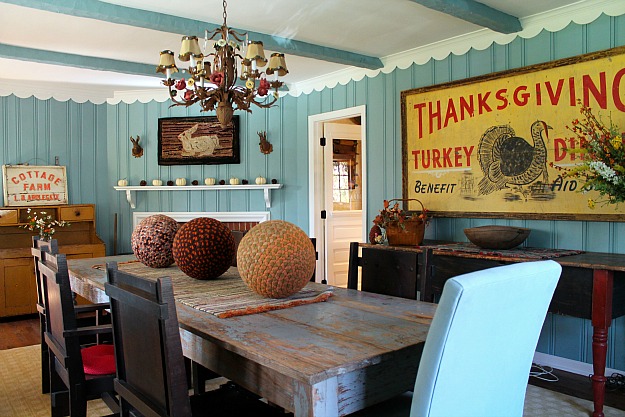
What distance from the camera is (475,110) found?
13.0 ft

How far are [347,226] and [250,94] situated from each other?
3164 millimetres

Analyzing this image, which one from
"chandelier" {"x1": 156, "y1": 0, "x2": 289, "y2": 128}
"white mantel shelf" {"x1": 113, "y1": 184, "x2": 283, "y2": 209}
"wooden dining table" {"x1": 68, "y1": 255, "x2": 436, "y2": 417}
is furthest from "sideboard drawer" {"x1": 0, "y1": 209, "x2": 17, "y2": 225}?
"wooden dining table" {"x1": 68, "y1": 255, "x2": 436, "y2": 417}

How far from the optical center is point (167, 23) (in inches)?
136

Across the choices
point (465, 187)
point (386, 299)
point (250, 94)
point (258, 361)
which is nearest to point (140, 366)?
point (258, 361)

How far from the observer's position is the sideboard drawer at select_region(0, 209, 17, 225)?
519cm

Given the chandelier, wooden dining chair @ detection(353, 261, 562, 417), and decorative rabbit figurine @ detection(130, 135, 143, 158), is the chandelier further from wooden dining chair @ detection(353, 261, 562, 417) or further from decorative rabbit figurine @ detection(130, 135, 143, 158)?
decorative rabbit figurine @ detection(130, 135, 143, 158)

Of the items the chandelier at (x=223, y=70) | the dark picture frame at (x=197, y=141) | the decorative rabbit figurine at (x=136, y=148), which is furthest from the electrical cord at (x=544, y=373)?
the decorative rabbit figurine at (x=136, y=148)

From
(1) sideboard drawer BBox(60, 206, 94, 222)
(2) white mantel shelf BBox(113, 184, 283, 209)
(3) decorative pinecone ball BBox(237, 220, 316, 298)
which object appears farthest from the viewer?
(2) white mantel shelf BBox(113, 184, 283, 209)

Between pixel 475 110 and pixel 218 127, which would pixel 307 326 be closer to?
pixel 475 110

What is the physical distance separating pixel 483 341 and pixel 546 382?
238 cm

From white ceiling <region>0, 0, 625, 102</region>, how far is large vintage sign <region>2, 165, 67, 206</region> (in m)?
1.05

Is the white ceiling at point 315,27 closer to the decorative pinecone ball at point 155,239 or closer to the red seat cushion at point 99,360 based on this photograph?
the decorative pinecone ball at point 155,239

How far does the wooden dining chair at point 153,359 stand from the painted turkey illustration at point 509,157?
263 centimetres

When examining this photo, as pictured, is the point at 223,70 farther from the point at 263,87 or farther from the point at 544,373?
the point at 544,373
